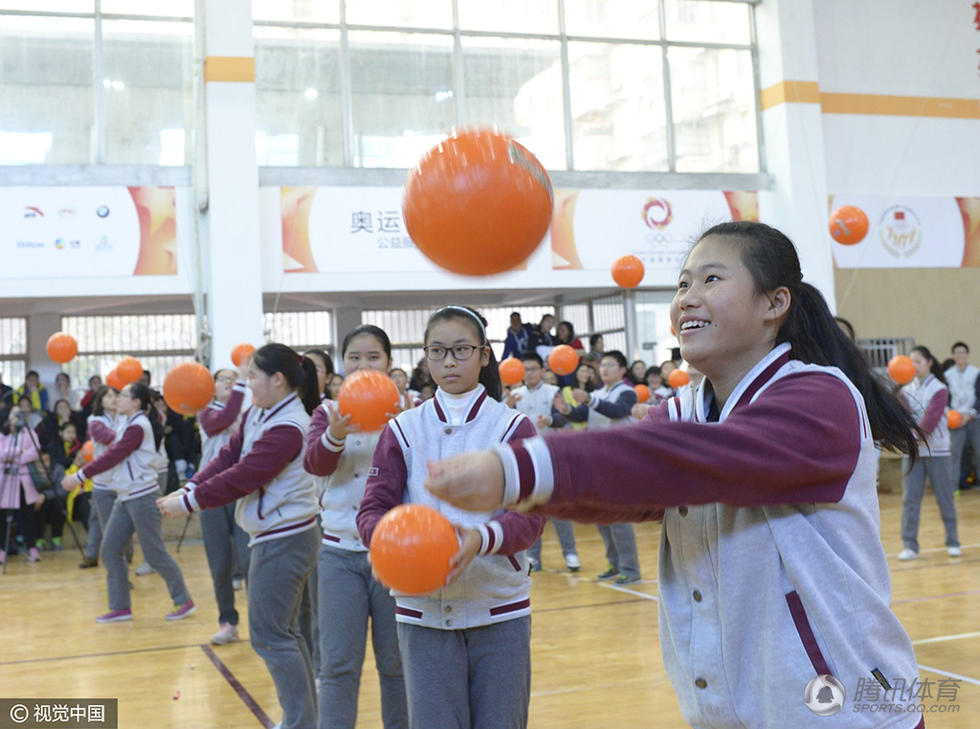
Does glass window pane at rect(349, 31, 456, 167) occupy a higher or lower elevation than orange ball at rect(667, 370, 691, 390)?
higher

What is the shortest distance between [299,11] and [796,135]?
6691 mm

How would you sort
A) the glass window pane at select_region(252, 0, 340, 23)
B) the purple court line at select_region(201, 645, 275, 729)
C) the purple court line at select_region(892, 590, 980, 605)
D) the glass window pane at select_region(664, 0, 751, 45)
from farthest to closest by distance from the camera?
the glass window pane at select_region(664, 0, 751, 45) → the glass window pane at select_region(252, 0, 340, 23) → the purple court line at select_region(892, 590, 980, 605) → the purple court line at select_region(201, 645, 275, 729)

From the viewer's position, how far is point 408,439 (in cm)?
268

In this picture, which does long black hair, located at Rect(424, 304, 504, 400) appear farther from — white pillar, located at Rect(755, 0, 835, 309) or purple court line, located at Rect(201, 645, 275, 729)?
white pillar, located at Rect(755, 0, 835, 309)

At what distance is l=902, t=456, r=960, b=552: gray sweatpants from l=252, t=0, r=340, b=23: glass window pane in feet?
28.8

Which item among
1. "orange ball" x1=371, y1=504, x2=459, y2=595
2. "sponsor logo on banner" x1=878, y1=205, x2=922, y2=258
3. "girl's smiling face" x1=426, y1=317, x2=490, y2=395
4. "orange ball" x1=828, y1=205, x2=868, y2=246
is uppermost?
"sponsor logo on banner" x1=878, y1=205, x2=922, y2=258

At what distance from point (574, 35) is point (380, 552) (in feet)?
41.5

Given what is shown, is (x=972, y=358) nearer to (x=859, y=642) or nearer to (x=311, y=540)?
(x=311, y=540)

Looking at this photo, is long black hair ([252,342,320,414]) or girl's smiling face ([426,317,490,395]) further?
long black hair ([252,342,320,414])

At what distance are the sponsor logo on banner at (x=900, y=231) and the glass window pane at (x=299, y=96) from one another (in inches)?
292

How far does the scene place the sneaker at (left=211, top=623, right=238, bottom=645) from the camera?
18.6 ft

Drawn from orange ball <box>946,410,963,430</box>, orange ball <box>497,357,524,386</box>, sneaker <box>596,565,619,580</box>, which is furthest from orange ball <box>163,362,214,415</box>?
orange ball <box>946,410,963,430</box>

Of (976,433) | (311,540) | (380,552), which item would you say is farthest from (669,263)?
(380,552)

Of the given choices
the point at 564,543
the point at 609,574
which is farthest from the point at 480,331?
the point at 564,543
